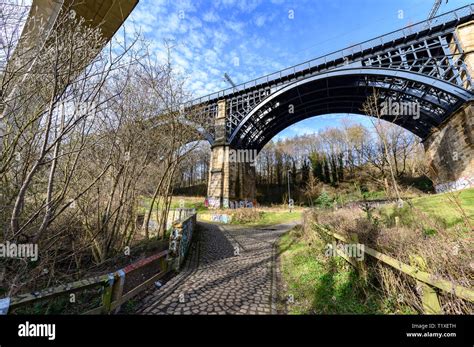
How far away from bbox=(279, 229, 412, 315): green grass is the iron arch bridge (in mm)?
7508

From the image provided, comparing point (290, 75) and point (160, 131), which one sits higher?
point (290, 75)

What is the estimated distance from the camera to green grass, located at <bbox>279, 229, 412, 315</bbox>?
3193 millimetres

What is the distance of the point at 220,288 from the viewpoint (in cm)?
439

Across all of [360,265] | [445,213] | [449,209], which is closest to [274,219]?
[449,209]

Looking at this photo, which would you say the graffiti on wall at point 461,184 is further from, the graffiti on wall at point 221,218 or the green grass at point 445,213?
the graffiti on wall at point 221,218

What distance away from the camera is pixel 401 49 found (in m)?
16.7

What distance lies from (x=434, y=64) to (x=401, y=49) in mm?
2961

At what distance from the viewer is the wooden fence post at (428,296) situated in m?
2.15

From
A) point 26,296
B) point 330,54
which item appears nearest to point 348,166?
point 330,54

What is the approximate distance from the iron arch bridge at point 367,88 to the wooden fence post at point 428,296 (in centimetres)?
850

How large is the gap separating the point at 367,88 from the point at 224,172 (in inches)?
713

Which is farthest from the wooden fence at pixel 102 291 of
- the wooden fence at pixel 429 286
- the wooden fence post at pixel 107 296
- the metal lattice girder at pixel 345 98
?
the metal lattice girder at pixel 345 98

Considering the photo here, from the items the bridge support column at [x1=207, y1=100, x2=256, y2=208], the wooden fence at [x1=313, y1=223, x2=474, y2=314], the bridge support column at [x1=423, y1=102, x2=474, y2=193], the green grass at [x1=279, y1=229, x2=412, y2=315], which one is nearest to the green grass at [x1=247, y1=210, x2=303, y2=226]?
the bridge support column at [x1=207, y1=100, x2=256, y2=208]
